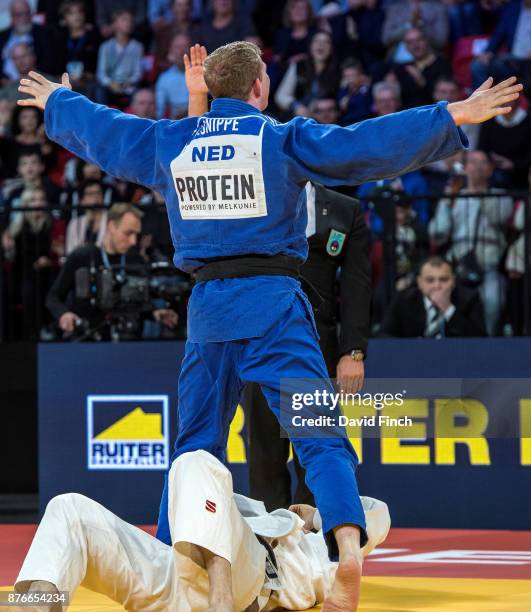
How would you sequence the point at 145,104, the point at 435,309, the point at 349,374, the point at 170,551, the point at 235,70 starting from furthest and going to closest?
1. the point at 145,104
2. the point at 435,309
3. the point at 349,374
4. the point at 235,70
5. the point at 170,551

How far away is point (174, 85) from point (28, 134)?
1404 millimetres

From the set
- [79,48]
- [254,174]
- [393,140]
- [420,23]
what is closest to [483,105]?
[393,140]

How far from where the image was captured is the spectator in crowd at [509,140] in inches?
380

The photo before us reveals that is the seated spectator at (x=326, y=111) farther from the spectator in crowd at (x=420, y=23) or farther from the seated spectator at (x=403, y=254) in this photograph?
the seated spectator at (x=403, y=254)

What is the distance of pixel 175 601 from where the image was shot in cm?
387

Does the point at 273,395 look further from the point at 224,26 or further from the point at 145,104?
the point at 224,26

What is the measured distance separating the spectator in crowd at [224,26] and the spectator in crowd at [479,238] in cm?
392

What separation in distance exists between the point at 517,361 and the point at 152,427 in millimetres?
2286

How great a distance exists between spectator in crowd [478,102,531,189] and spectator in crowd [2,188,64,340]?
136 inches

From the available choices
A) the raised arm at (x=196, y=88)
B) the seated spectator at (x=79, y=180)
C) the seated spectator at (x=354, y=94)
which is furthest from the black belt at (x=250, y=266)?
the seated spectator at (x=354, y=94)

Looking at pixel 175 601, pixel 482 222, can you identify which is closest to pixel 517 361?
pixel 482 222

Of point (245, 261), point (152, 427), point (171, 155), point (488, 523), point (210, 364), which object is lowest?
point (488, 523)

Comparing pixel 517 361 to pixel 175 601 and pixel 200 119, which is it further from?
pixel 175 601

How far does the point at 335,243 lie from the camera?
5.91 metres
